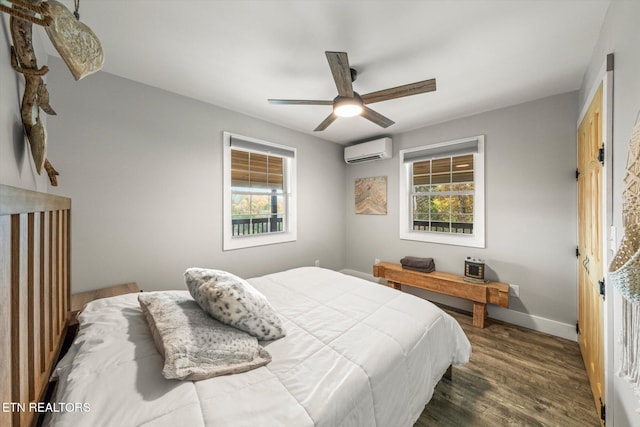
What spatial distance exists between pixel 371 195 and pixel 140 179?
3299mm

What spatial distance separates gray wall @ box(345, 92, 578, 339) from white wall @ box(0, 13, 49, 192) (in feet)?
13.1

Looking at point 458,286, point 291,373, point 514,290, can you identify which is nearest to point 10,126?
point 291,373

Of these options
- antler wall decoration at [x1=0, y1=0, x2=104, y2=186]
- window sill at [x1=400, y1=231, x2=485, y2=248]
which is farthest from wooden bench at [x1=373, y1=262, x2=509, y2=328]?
antler wall decoration at [x1=0, y1=0, x2=104, y2=186]

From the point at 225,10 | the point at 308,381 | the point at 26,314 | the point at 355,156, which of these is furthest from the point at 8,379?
the point at 355,156

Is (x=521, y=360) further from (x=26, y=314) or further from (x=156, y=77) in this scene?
(x=156, y=77)

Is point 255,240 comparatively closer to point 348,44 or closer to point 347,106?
point 347,106

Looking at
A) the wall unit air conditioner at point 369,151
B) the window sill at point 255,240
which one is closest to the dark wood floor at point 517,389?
the window sill at point 255,240

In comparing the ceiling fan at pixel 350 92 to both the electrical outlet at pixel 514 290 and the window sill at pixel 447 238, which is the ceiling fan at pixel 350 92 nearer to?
the window sill at pixel 447 238

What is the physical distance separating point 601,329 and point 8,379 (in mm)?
2889

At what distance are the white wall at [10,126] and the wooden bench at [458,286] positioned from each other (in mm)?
3695

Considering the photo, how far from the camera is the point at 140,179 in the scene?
238 centimetres

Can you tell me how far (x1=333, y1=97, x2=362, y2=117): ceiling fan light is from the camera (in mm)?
2035

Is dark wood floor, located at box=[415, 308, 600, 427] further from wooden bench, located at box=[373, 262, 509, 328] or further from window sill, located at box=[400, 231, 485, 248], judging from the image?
window sill, located at box=[400, 231, 485, 248]

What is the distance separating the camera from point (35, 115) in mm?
1296
